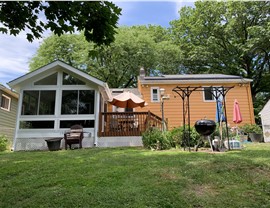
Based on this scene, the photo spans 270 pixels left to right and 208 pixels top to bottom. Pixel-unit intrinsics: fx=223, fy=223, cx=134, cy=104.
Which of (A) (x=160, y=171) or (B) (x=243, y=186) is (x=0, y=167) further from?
(B) (x=243, y=186)

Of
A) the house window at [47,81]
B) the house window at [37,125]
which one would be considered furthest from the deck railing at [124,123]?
the house window at [47,81]

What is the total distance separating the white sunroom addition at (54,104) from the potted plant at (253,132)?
8.73 meters

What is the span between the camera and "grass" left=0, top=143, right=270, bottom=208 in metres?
3.11

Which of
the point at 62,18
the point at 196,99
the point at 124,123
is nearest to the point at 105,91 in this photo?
the point at 124,123

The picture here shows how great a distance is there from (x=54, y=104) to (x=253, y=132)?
435 inches

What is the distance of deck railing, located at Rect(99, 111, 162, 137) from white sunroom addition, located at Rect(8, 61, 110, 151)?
1.59ft

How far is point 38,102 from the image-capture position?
1012 cm

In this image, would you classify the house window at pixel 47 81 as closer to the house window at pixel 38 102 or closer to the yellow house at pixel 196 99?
the house window at pixel 38 102

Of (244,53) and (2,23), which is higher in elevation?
(244,53)

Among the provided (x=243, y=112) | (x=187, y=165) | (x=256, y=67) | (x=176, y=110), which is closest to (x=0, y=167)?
(x=187, y=165)

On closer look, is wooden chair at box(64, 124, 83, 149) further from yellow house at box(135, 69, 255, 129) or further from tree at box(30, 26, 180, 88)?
tree at box(30, 26, 180, 88)

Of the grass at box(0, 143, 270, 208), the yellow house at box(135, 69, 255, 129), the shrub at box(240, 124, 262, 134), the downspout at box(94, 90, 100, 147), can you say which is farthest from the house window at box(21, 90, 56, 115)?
the shrub at box(240, 124, 262, 134)

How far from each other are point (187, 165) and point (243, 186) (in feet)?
4.37

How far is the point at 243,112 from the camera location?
1452 cm
